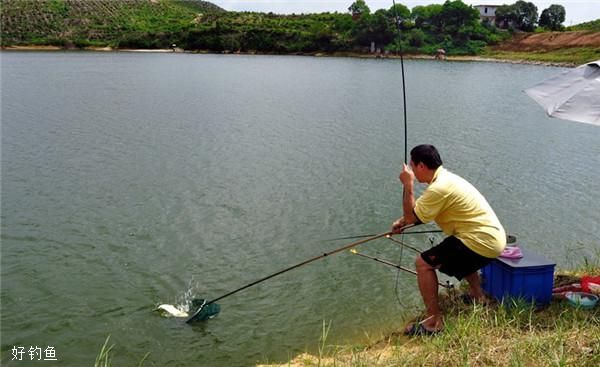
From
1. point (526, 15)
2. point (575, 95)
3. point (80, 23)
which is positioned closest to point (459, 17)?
point (526, 15)

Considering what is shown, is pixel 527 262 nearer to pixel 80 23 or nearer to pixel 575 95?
pixel 575 95

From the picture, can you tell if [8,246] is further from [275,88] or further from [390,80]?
[390,80]

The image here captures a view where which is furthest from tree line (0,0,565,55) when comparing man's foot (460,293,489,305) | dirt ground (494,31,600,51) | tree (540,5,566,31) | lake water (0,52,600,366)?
man's foot (460,293,489,305)

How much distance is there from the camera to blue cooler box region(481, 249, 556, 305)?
425 centimetres

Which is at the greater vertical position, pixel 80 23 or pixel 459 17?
pixel 80 23

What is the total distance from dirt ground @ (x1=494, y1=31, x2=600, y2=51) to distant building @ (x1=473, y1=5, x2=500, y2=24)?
854cm

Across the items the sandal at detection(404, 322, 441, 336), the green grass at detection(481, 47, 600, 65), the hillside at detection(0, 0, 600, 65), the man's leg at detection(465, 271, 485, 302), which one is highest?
the hillside at detection(0, 0, 600, 65)

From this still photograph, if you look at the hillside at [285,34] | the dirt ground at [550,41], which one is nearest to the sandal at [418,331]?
the dirt ground at [550,41]

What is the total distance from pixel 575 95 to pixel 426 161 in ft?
6.33

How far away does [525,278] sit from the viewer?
14.0ft

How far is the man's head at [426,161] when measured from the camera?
3965 mm

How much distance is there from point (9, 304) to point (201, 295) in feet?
6.54

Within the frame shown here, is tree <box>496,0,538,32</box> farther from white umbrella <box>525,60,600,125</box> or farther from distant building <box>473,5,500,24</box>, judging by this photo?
white umbrella <box>525,60,600,125</box>

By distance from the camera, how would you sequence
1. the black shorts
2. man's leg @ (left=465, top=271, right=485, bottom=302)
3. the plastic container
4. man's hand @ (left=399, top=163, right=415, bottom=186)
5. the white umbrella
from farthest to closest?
the white umbrella < man's leg @ (left=465, top=271, right=485, bottom=302) < the plastic container < man's hand @ (left=399, top=163, right=415, bottom=186) < the black shorts
